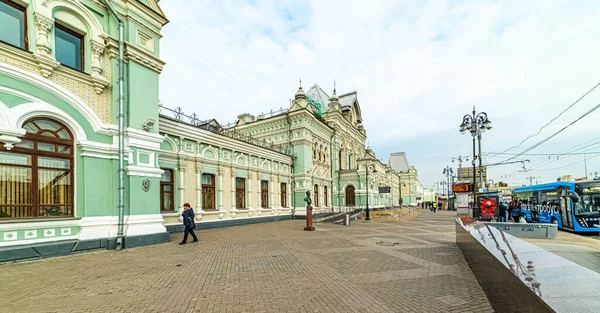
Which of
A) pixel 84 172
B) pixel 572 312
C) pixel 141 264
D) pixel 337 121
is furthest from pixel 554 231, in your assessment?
pixel 337 121

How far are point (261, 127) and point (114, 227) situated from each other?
65.8 ft

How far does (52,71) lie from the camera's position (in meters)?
9.11

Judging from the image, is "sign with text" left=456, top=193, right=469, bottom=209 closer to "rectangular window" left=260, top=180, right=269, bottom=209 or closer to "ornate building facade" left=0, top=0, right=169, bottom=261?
"rectangular window" left=260, top=180, right=269, bottom=209

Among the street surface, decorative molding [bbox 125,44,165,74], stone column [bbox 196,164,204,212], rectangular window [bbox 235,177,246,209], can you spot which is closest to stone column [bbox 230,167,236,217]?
rectangular window [bbox 235,177,246,209]

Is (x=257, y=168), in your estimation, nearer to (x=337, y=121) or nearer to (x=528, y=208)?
(x=337, y=121)

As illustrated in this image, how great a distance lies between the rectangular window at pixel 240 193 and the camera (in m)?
20.1

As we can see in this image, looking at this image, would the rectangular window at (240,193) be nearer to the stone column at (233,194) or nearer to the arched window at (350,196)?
the stone column at (233,194)

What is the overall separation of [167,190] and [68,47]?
7933 millimetres

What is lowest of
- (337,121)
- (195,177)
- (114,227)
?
(114,227)

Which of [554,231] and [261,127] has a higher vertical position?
[261,127]

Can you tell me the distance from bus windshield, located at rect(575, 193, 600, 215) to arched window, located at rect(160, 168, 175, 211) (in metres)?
22.1

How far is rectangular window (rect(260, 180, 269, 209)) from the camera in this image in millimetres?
22594

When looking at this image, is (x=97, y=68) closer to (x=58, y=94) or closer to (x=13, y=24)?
(x=58, y=94)

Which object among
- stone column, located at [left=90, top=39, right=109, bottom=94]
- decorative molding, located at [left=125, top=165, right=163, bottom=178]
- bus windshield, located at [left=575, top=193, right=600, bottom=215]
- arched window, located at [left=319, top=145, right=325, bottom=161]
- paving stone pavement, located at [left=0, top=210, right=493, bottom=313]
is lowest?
paving stone pavement, located at [left=0, top=210, right=493, bottom=313]
